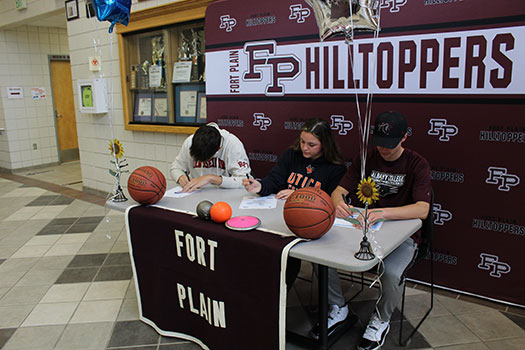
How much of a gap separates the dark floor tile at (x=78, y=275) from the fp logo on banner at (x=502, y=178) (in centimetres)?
283

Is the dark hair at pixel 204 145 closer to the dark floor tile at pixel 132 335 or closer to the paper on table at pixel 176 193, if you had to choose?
the paper on table at pixel 176 193

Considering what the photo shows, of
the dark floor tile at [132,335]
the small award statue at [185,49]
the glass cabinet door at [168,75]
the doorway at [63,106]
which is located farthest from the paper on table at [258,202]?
the doorway at [63,106]

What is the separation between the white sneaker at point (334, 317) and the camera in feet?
7.12

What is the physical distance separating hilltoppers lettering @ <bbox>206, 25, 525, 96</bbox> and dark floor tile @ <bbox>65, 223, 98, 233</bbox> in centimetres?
200

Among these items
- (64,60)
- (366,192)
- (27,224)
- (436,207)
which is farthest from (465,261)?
(64,60)

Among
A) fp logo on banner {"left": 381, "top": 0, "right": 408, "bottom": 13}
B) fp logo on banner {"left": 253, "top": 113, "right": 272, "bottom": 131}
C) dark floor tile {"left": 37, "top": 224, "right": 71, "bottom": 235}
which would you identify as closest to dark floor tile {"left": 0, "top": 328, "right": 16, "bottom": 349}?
dark floor tile {"left": 37, "top": 224, "right": 71, "bottom": 235}

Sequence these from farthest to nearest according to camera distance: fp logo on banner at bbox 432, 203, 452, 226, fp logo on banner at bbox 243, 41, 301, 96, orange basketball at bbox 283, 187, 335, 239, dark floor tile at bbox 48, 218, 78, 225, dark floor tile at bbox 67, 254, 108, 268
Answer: dark floor tile at bbox 48, 218, 78, 225, dark floor tile at bbox 67, 254, 108, 268, fp logo on banner at bbox 243, 41, 301, 96, fp logo on banner at bbox 432, 203, 452, 226, orange basketball at bbox 283, 187, 335, 239

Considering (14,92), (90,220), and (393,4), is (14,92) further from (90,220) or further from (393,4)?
(393,4)

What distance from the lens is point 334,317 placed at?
7.30ft

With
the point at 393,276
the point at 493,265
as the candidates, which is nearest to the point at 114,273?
the point at 393,276

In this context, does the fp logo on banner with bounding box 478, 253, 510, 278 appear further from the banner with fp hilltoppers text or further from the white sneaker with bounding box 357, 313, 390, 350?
the white sneaker with bounding box 357, 313, 390, 350

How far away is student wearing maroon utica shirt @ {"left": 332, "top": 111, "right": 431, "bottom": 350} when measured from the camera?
2.01 metres

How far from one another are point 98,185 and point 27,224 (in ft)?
4.09

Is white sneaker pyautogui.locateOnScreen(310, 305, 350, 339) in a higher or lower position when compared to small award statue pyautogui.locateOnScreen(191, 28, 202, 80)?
lower
